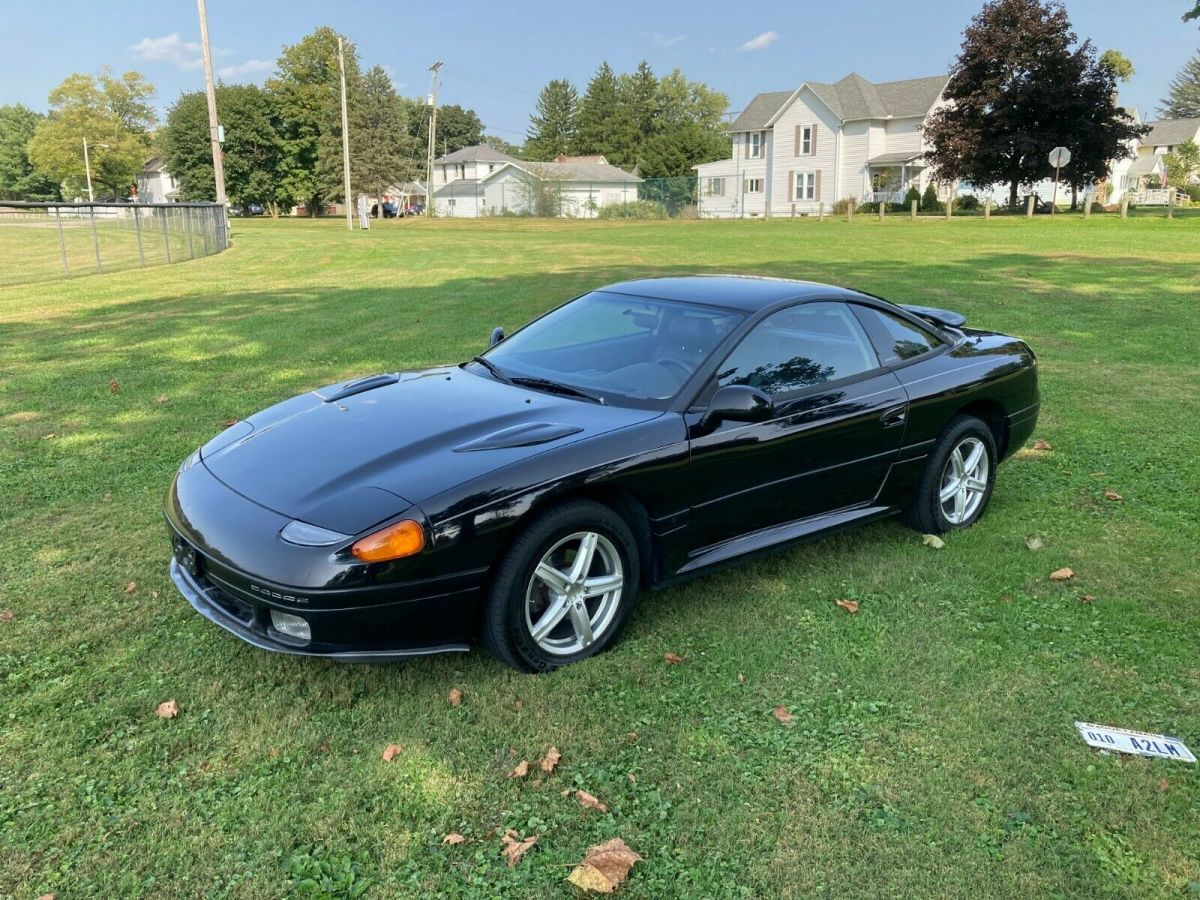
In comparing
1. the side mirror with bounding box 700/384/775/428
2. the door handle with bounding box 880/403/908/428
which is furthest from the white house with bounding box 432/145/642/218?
the side mirror with bounding box 700/384/775/428

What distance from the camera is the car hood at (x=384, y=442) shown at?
3.23 meters

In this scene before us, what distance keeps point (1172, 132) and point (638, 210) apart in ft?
188

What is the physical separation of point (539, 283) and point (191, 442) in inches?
445

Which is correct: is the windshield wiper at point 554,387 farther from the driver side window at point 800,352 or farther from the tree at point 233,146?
the tree at point 233,146

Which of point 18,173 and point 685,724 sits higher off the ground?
point 18,173

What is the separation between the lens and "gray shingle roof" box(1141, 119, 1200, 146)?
262 feet

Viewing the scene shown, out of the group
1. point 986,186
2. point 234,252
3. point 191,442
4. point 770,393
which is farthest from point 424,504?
point 986,186

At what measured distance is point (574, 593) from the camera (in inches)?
137

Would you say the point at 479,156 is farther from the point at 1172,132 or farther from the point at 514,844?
the point at 514,844

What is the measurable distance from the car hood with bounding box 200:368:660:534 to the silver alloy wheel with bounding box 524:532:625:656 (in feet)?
1.38

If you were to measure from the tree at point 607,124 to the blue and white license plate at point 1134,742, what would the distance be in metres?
102

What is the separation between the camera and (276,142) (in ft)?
241

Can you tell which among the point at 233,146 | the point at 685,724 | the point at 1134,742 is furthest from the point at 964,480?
the point at 233,146

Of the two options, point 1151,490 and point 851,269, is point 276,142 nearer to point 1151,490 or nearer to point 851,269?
point 851,269
